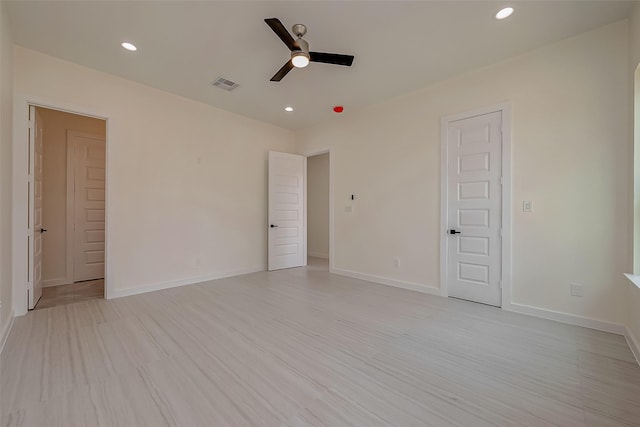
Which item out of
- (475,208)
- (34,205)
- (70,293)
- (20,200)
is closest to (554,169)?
(475,208)

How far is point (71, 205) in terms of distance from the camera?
439 cm

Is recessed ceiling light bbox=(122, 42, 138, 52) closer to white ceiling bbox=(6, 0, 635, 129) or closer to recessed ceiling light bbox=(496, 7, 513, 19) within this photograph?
white ceiling bbox=(6, 0, 635, 129)

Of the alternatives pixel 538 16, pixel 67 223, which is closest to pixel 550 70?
pixel 538 16

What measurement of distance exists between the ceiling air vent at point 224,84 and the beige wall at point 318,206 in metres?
3.62

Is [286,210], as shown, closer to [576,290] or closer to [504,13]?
[504,13]

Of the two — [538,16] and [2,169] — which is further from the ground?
[538,16]

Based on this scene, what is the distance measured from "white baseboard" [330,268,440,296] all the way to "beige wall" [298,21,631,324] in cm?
6

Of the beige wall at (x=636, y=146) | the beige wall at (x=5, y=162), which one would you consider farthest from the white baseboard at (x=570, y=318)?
the beige wall at (x=5, y=162)

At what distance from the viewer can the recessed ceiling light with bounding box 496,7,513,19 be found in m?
2.32

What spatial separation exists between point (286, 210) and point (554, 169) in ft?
13.7

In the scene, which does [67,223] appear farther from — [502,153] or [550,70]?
[550,70]

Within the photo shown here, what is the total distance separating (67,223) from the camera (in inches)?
171

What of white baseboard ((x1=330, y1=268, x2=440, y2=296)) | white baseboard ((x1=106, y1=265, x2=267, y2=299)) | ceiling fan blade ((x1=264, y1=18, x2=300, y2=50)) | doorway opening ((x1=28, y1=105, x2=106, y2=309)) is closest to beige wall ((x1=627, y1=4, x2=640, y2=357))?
white baseboard ((x1=330, y1=268, x2=440, y2=296))

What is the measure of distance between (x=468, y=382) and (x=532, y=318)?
1701mm
